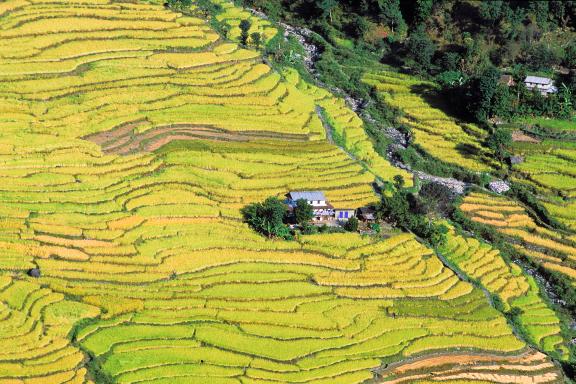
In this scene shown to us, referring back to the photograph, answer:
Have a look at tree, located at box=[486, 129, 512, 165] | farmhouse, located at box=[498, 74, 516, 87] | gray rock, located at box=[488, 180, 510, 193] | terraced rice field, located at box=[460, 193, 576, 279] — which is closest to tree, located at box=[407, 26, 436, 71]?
farmhouse, located at box=[498, 74, 516, 87]

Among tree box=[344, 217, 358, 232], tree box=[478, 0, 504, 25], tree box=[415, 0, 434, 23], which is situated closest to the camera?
tree box=[344, 217, 358, 232]

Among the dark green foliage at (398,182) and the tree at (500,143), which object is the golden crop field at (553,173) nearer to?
the tree at (500,143)

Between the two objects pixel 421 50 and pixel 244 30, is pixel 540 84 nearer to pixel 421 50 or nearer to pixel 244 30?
pixel 421 50

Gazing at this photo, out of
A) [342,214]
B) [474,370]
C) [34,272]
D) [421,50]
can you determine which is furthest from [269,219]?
[421,50]

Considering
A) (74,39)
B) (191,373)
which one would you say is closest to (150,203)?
(191,373)

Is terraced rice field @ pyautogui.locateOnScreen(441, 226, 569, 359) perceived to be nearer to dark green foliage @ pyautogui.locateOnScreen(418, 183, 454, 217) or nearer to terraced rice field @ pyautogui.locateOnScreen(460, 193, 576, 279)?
dark green foliage @ pyautogui.locateOnScreen(418, 183, 454, 217)

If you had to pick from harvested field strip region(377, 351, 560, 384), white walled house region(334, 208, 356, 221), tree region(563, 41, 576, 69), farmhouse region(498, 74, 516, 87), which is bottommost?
harvested field strip region(377, 351, 560, 384)
